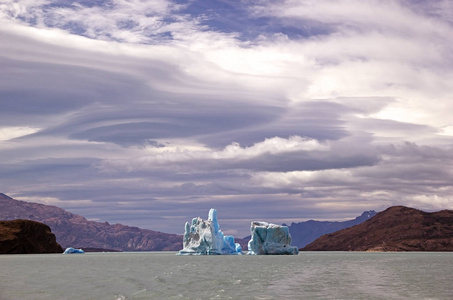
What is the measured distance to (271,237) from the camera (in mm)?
155500

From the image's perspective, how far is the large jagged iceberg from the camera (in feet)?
507

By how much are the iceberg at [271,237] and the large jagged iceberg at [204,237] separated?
11685 millimetres

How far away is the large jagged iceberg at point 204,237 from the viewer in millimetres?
154625

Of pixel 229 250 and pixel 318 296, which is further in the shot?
pixel 229 250

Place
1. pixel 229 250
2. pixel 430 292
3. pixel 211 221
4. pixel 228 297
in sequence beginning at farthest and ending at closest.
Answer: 1. pixel 229 250
2. pixel 211 221
3. pixel 430 292
4. pixel 228 297

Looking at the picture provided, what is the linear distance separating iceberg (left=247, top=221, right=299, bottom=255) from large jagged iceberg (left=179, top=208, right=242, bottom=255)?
Answer: 11685mm

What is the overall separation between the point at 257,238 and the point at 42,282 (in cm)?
10925

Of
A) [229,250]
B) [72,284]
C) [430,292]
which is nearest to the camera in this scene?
[430,292]

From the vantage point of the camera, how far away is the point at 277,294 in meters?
41.8

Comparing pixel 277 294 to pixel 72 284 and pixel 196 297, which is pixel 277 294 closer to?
pixel 196 297

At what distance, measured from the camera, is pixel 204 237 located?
15550 centimetres

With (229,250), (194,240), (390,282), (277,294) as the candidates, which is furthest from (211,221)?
(277,294)

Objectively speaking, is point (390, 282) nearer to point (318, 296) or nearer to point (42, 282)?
point (318, 296)

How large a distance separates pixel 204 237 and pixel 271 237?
20026 millimetres
